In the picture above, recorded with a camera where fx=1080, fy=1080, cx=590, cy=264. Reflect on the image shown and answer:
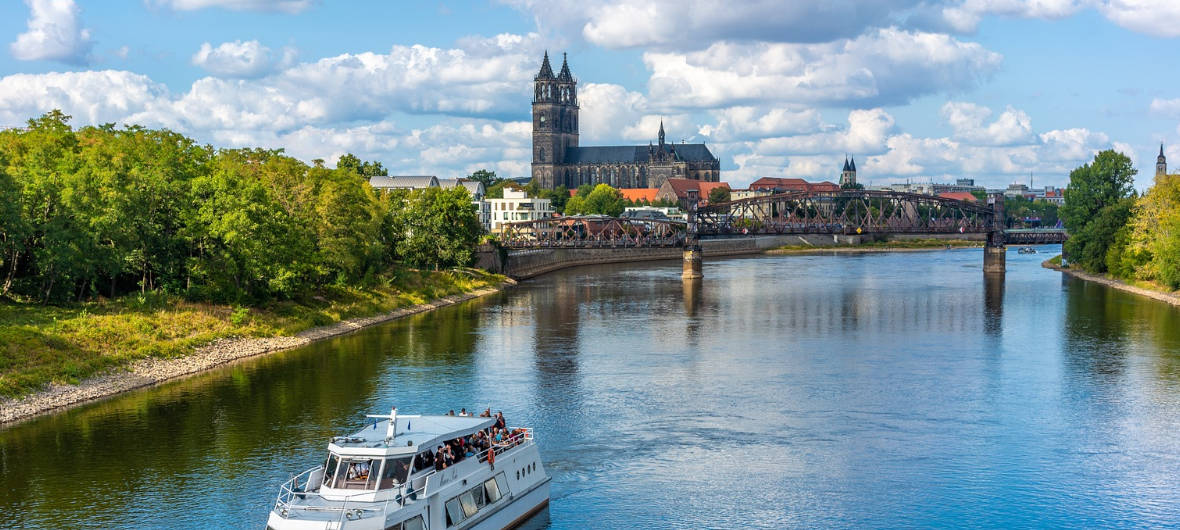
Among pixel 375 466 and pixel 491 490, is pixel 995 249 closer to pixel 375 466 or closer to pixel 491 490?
pixel 491 490

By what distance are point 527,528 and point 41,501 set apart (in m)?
16.8

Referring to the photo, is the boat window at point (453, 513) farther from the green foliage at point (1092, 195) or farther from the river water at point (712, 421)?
the green foliage at point (1092, 195)

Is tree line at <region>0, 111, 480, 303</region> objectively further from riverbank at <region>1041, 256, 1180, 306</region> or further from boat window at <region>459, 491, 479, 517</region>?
riverbank at <region>1041, 256, 1180, 306</region>

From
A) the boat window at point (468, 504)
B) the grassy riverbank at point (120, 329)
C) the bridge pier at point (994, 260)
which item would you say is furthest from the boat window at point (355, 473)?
the bridge pier at point (994, 260)

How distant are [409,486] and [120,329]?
123 ft

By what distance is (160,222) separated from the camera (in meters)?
71.5

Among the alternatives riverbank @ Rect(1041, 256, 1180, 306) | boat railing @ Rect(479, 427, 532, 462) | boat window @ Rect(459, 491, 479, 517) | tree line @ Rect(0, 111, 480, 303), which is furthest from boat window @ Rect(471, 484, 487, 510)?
riverbank @ Rect(1041, 256, 1180, 306)

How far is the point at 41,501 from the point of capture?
36.7 m

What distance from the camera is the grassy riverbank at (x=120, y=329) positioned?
5319 cm

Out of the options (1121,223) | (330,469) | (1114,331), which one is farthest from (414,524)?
(1121,223)

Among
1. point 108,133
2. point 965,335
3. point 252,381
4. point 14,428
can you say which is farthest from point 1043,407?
point 108,133

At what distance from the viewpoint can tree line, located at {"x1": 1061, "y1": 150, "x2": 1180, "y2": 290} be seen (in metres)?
105

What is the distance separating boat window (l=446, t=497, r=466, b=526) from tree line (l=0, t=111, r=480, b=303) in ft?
133

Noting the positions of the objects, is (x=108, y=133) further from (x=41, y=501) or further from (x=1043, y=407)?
(x=1043, y=407)
